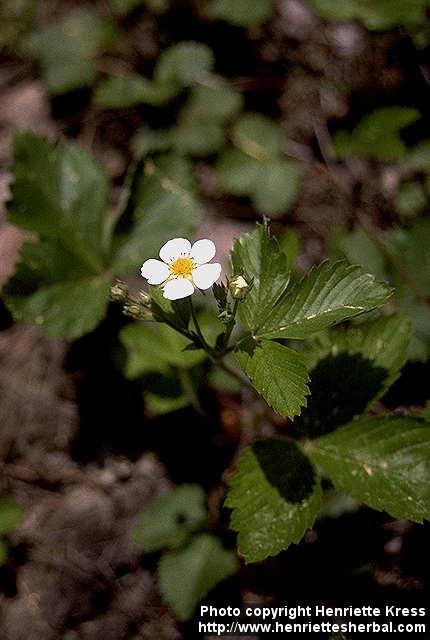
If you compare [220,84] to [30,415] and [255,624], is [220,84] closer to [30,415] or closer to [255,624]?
[30,415]

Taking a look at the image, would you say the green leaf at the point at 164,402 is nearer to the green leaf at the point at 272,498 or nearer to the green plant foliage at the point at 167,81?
the green leaf at the point at 272,498

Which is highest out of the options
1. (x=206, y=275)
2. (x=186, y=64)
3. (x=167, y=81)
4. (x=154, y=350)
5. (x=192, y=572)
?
(x=206, y=275)

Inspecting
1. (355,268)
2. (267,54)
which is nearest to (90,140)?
(267,54)

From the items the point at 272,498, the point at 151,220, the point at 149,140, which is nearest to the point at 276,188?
the point at 149,140

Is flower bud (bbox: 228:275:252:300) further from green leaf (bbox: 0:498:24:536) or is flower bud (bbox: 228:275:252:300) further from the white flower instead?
green leaf (bbox: 0:498:24:536)

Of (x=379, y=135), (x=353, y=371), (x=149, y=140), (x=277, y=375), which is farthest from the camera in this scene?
(x=149, y=140)

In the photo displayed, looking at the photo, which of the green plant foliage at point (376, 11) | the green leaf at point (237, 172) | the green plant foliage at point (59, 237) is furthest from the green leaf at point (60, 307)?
the green plant foliage at point (376, 11)

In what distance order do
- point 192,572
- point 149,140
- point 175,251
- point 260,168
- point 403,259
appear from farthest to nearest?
point 149,140
point 260,168
point 403,259
point 192,572
point 175,251

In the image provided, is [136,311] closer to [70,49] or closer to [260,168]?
[260,168]

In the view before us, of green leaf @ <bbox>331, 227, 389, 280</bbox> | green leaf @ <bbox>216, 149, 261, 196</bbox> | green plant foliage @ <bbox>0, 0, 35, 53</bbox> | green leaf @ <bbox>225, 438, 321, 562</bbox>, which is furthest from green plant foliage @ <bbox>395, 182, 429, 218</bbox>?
green plant foliage @ <bbox>0, 0, 35, 53</bbox>
